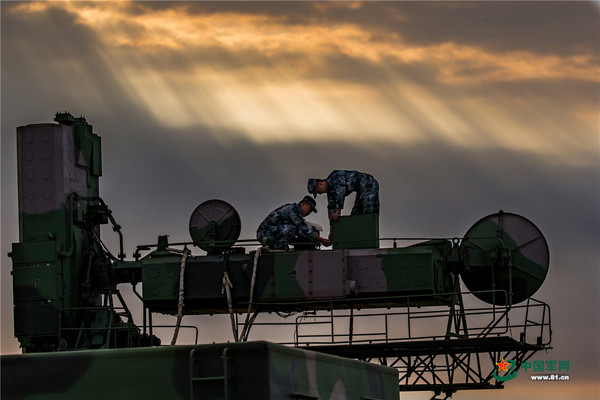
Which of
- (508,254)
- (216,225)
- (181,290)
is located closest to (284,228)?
(216,225)

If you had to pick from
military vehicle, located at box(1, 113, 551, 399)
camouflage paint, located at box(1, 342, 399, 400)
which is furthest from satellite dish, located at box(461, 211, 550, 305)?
camouflage paint, located at box(1, 342, 399, 400)

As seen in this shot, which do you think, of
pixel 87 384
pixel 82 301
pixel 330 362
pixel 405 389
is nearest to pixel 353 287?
pixel 405 389

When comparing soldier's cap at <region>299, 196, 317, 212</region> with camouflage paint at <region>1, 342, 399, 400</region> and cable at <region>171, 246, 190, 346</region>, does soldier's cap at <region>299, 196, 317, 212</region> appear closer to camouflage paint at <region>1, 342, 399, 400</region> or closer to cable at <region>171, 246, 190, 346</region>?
cable at <region>171, 246, 190, 346</region>

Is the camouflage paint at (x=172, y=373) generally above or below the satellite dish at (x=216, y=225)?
below

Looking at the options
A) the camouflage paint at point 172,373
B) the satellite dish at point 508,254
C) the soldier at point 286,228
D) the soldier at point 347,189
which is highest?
the soldier at point 347,189

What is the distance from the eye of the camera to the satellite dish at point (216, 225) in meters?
36.2

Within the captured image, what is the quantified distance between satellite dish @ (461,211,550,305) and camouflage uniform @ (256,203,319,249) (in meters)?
4.48

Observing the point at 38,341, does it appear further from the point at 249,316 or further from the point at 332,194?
the point at 332,194

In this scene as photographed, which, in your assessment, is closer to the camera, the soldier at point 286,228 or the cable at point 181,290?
the cable at point 181,290

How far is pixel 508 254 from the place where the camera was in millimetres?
35250

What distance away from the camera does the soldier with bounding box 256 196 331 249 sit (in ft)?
116

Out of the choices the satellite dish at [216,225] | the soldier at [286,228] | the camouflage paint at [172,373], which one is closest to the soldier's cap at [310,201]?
the soldier at [286,228]

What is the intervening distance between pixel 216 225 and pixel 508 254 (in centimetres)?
825

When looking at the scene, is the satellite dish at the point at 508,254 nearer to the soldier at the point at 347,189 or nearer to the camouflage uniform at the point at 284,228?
the soldier at the point at 347,189
